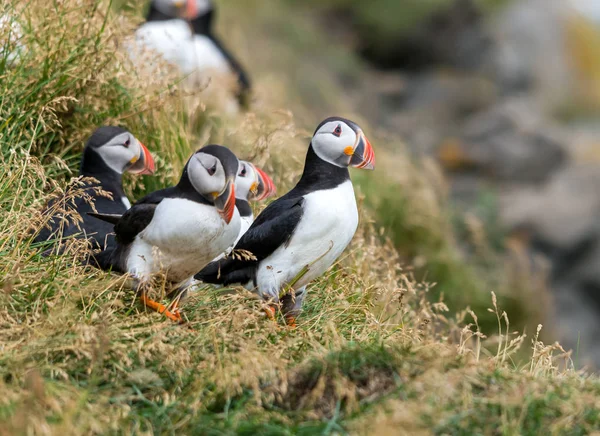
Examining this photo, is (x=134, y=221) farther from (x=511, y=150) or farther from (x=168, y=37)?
(x=511, y=150)

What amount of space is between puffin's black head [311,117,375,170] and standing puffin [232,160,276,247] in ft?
2.02

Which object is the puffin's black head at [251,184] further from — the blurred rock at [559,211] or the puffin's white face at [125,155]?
the blurred rock at [559,211]

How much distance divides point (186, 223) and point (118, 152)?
1.14 metres

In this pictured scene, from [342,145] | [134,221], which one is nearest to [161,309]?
[134,221]

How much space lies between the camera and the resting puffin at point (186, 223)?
3471mm

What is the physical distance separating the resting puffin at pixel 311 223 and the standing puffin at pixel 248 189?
0.49 meters

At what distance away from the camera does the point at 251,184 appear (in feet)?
14.7

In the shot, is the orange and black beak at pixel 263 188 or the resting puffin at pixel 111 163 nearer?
the resting puffin at pixel 111 163

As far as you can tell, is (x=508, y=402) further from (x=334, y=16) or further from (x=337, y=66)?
(x=334, y=16)

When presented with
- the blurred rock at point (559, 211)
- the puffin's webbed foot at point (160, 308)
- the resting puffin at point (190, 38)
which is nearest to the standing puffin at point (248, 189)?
the puffin's webbed foot at point (160, 308)

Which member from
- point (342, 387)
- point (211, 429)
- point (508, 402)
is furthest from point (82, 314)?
point (508, 402)

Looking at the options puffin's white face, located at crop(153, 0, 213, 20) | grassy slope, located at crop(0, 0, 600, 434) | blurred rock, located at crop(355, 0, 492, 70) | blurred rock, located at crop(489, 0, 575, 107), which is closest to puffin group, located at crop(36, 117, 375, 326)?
grassy slope, located at crop(0, 0, 600, 434)

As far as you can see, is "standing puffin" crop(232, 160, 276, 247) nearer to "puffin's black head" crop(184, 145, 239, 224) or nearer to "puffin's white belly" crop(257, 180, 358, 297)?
"puffin's white belly" crop(257, 180, 358, 297)

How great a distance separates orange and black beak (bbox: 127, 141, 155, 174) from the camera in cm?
452
